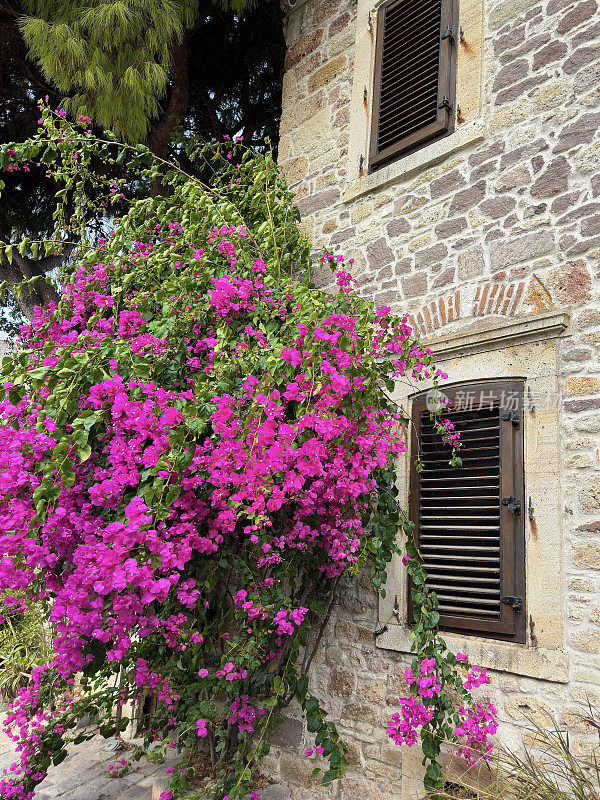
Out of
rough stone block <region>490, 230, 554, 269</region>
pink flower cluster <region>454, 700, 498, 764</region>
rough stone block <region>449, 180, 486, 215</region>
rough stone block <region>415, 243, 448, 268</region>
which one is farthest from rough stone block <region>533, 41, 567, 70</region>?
pink flower cluster <region>454, 700, 498, 764</region>

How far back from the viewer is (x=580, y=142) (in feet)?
10.8

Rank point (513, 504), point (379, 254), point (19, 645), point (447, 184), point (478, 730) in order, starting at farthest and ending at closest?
1. point (19, 645)
2. point (379, 254)
3. point (447, 184)
4. point (513, 504)
5. point (478, 730)

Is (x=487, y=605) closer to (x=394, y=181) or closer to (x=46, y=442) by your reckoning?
(x=46, y=442)

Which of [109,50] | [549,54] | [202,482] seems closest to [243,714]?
[202,482]

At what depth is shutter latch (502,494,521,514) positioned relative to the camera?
10.5 ft

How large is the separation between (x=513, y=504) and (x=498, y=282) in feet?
4.07

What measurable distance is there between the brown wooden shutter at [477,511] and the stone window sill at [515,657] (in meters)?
0.05

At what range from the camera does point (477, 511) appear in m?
3.41

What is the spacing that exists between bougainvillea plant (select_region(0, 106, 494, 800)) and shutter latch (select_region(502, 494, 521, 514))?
461 millimetres

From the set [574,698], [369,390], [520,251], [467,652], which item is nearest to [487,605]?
[467,652]

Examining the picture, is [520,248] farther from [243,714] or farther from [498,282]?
[243,714]

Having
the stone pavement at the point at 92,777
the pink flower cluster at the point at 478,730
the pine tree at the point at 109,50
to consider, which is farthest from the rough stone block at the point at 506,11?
the stone pavement at the point at 92,777

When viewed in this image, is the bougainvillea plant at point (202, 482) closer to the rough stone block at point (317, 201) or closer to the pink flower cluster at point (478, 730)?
the pink flower cluster at point (478, 730)

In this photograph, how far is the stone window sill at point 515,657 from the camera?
2.84 meters
